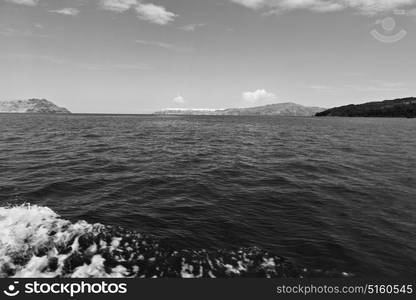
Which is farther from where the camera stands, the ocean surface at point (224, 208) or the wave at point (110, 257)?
the ocean surface at point (224, 208)

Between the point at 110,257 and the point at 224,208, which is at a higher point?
the point at 224,208

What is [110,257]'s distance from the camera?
931cm

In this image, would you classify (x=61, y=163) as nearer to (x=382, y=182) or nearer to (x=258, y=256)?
(x=258, y=256)

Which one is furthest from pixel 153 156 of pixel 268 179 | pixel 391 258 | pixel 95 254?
pixel 391 258

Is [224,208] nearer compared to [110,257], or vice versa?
[110,257]

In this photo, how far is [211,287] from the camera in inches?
313

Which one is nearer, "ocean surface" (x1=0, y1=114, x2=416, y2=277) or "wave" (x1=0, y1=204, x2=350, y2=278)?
"wave" (x1=0, y1=204, x2=350, y2=278)

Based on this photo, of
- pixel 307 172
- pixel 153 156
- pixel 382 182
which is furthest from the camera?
pixel 153 156

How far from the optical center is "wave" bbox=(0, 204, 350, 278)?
8.57 m

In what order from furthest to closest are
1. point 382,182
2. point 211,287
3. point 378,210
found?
1. point 382,182
2. point 378,210
3. point 211,287

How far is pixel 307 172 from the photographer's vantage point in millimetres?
23641

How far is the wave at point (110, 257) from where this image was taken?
8.57 m

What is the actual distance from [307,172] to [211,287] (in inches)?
728

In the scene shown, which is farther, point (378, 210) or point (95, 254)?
point (378, 210)
